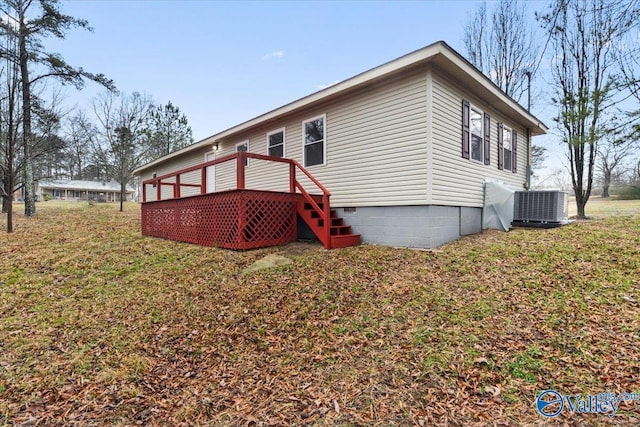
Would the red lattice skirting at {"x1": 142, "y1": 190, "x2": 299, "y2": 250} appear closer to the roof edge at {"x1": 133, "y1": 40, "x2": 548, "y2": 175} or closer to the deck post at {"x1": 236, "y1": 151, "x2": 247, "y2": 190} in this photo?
the deck post at {"x1": 236, "y1": 151, "x2": 247, "y2": 190}

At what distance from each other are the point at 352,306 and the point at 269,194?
354cm

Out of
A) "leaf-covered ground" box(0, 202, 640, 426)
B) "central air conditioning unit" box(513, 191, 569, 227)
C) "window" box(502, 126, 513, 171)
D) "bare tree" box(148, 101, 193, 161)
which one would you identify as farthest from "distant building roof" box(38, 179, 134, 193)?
"central air conditioning unit" box(513, 191, 569, 227)

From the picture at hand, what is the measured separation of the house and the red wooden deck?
6cm

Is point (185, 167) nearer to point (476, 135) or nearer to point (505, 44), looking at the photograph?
point (476, 135)

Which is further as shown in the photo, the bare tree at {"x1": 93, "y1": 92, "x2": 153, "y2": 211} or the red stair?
the bare tree at {"x1": 93, "y1": 92, "x2": 153, "y2": 211}

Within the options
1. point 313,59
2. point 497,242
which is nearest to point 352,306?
point 497,242

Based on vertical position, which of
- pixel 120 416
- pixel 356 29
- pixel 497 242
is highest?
pixel 356 29

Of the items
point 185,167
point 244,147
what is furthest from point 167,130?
point 244,147

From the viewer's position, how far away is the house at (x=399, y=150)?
19.6 ft

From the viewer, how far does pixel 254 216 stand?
6359 mm

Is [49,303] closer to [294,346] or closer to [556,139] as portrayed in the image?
[294,346]

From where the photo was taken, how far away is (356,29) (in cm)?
1171

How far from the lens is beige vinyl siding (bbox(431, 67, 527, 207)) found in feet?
19.9

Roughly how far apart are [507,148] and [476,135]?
2383mm
